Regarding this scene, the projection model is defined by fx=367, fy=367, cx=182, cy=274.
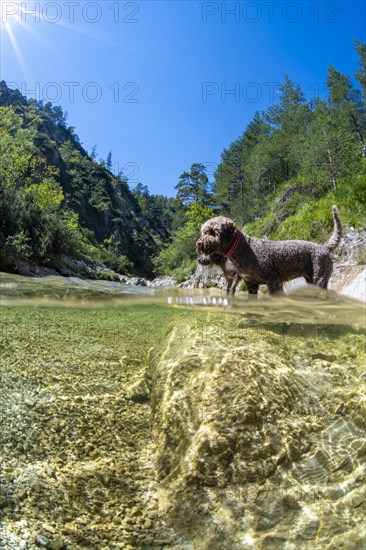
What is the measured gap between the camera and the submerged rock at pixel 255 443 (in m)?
2.60

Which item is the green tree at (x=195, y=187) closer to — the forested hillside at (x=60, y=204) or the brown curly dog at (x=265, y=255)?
the forested hillside at (x=60, y=204)

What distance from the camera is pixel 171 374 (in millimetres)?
3830

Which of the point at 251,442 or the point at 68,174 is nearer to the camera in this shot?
the point at 251,442

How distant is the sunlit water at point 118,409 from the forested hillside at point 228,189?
17.0 feet

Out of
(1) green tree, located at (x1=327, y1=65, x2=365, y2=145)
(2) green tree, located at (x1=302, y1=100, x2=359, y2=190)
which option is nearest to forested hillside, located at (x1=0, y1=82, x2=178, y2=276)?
(2) green tree, located at (x1=302, y1=100, x2=359, y2=190)

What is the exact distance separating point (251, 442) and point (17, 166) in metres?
31.6

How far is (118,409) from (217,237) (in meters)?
2.19

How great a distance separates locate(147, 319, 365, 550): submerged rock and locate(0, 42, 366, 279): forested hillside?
640 cm

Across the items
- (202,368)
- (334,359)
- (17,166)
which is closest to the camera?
(202,368)

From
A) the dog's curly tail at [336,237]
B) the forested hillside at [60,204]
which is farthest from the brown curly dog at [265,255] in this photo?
the forested hillside at [60,204]

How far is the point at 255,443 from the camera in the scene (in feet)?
9.95

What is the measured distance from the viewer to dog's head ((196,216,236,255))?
14.3 feet

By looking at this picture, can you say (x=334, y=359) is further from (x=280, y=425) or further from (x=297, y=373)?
(x=280, y=425)

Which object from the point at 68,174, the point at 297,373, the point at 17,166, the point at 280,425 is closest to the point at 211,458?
the point at 280,425
